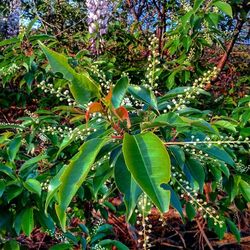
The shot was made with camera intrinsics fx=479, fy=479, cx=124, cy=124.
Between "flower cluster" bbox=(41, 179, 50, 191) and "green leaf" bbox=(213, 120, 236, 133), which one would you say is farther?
"green leaf" bbox=(213, 120, 236, 133)

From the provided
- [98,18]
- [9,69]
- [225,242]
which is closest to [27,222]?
[9,69]

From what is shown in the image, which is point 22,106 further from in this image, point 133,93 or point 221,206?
point 133,93

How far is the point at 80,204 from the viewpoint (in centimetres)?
238

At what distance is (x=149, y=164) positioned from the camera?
929mm

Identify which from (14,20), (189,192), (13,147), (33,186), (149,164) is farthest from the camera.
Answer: (14,20)

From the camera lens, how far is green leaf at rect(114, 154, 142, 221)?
38.4 inches

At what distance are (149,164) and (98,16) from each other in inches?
→ 99.2

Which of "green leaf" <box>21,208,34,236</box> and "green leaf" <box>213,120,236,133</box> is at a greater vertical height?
"green leaf" <box>213,120,236,133</box>

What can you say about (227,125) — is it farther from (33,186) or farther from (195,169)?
(33,186)

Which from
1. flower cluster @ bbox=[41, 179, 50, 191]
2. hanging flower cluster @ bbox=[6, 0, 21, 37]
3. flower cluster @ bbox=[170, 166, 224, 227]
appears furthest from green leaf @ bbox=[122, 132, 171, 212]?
hanging flower cluster @ bbox=[6, 0, 21, 37]

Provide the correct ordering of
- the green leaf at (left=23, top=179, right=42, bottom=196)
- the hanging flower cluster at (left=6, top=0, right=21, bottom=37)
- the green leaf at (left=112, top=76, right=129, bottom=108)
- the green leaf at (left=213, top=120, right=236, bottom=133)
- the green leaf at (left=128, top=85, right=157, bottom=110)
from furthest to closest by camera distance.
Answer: the hanging flower cluster at (left=6, top=0, right=21, bottom=37) → the green leaf at (left=213, top=120, right=236, bottom=133) → the green leaf at (left=23, top=179, right=42, bottom=196) → the green leaf at (left=128, top=85, right=157, bottom=110) → the green leaf at (left=112, top=76, right=129, bottom=108)

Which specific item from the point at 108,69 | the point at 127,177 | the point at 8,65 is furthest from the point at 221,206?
the point at 127,177

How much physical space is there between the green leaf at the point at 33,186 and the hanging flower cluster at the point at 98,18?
1.65m

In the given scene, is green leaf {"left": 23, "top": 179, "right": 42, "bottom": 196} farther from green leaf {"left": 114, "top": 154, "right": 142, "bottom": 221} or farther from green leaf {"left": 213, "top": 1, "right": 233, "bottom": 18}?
green leaf {"left": 213, "top": 1, "right": 233, "bottom": 18}
